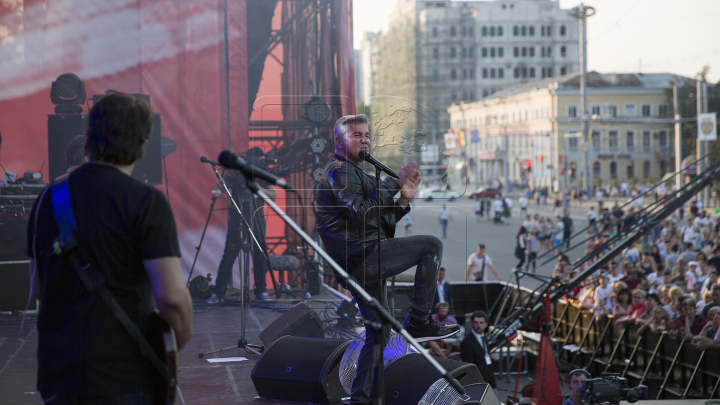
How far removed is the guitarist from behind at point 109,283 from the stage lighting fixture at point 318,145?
579cm

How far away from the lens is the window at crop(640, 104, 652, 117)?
197ft

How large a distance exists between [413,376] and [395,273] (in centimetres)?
58

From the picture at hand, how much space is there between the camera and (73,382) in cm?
194

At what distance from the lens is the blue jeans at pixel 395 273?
378 centimetres

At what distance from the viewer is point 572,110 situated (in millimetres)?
58438

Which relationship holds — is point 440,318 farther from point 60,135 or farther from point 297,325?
point 60,135

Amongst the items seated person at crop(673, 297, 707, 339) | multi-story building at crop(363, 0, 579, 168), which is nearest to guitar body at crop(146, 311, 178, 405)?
seated person at crop(673, 297, 707, 339)

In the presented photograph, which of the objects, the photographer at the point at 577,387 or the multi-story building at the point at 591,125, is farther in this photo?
the multi-story building at the point at 591,125

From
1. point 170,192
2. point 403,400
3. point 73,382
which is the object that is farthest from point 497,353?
point 73,382

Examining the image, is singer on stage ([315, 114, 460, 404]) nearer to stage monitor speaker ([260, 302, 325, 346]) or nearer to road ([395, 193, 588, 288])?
stage monitor speaker ([260, 302, 325, 346])

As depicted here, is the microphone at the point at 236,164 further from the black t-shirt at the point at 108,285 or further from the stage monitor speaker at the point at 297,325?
the stage monitor speaker at the point at 297,325

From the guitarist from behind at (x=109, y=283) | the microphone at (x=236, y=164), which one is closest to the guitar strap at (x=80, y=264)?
the guitarist from behind at (x=109, y=283)

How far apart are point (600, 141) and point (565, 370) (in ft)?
176

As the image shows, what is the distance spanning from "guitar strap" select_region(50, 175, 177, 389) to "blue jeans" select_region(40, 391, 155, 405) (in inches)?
3.5
